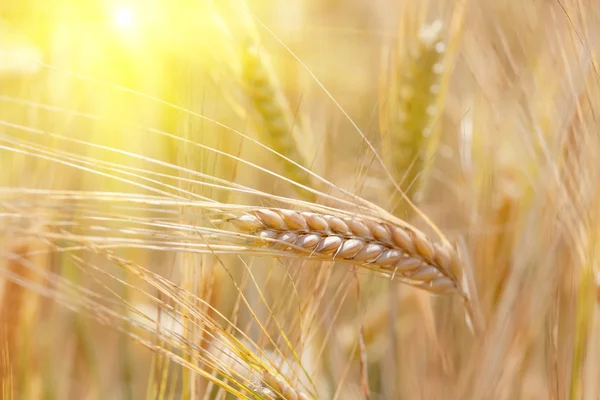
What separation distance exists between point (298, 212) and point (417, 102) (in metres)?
0.30

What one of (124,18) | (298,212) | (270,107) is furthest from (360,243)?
(124,18)

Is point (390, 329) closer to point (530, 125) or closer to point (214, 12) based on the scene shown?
point (530, 125)

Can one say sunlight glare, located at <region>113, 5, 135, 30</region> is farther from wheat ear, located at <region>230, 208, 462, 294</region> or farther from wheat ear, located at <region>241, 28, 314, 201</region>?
wheat ear, located at <region>230, 208, 462, 294</region>

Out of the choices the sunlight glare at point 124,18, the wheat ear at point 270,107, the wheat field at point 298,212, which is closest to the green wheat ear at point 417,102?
the wheat field at point 298,212

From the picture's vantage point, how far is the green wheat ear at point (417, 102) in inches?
27.5

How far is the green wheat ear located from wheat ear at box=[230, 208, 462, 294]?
14cm

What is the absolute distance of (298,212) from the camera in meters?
0.48

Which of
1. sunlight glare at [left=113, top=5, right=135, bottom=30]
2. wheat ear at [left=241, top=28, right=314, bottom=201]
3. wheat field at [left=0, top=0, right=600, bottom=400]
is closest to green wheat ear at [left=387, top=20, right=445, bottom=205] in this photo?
wheat field at [left=0, top=0, right=600, bottom=400]

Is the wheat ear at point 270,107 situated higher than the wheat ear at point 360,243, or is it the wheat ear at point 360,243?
the wheat ear at point 270,107

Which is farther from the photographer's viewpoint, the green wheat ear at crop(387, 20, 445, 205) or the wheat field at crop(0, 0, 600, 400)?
the green wheat ear at crop(387, 20, 445, 205)

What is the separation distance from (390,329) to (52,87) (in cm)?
58

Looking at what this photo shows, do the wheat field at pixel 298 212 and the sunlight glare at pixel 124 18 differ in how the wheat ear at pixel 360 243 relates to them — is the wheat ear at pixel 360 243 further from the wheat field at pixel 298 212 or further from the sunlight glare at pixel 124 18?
the sunlight glare at pixel 124 18

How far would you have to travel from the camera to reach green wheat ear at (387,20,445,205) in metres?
0.70

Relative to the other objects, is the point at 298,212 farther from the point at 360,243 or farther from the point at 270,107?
the point at 270,107
